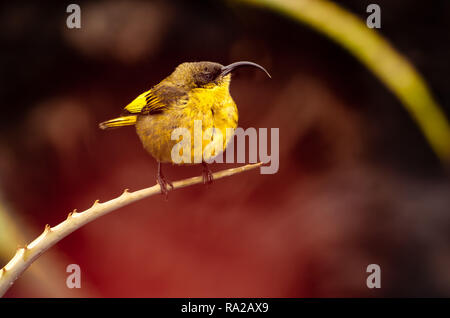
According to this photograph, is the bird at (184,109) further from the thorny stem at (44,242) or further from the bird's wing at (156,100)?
the thorny stem at (44,242)

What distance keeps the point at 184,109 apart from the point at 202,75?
7 centimetres

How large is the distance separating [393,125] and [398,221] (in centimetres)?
20

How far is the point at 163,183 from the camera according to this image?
33.3 inches

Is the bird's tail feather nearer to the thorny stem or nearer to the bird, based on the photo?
the bird

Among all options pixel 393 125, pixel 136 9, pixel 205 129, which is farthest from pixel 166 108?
pixel 393 125

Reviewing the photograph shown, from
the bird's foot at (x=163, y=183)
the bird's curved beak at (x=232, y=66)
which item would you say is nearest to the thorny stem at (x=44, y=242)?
the bird's foot at (x=163, y=183)

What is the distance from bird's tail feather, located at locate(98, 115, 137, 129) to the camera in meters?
0.88

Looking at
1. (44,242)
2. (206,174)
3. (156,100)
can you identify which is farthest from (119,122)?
(44,242)

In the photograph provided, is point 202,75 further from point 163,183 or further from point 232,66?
point 163,183

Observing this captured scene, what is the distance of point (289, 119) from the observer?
1.00m

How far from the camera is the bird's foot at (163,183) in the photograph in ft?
2.74

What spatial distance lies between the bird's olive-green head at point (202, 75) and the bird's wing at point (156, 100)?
0.06 ft

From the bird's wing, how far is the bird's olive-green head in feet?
0.06

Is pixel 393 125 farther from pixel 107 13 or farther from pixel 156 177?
pixel 107 13
